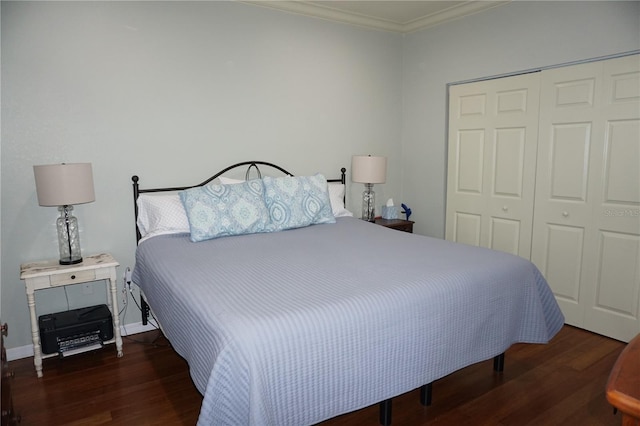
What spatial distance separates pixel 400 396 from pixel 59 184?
236 centimetres

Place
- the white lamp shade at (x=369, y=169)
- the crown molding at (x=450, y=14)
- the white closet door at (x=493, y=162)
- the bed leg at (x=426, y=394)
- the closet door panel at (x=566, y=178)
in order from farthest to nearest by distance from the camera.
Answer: the white lamp shade at (x=369, y=169), the crown molding at (x=450, y=14), the white closet door at (x=493, y=162), the closet door panel at (x=566, y=178), the bed leg at (x=426, y=394)

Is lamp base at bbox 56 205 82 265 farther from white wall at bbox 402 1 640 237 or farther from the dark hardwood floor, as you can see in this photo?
white wall at bbox 402 1 640 237

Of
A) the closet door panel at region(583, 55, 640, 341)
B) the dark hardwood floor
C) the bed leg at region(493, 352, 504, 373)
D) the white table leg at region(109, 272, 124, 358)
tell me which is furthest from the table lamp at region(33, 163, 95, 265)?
the closet door panel at region(583, 55, 640, 341)

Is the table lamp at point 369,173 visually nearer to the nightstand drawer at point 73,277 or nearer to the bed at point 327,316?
the bed at point 327,316

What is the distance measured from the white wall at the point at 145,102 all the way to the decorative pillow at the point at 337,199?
32cm

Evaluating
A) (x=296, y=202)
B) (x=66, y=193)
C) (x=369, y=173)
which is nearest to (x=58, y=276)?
(x=66, y=193)

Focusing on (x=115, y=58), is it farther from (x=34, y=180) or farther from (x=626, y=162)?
(x=626, y=162)

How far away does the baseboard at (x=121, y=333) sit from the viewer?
280cm

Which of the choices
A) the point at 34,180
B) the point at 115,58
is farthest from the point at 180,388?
the point at 115,58

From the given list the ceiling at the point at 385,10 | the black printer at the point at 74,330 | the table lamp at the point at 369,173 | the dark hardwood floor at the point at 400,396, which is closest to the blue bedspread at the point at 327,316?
the dark hardwood floor at the point at 400,396

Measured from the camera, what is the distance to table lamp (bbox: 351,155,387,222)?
398 centimetres

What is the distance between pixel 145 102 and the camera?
3115mm

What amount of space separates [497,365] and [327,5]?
3.21m

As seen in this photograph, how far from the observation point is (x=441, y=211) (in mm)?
4320
